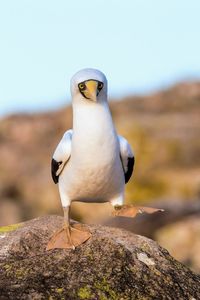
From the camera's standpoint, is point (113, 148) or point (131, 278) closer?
point (131, 278)

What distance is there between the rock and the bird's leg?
65mm

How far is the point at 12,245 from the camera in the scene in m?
7.96

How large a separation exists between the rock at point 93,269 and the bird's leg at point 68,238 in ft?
0.21

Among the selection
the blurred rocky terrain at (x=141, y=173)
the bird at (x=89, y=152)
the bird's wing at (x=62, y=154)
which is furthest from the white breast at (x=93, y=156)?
the blurred rocky terrain at (x=141, y=173)

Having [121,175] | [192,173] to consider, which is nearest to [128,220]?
[192,173]

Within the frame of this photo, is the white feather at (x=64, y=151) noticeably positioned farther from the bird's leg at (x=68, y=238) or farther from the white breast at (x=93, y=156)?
the bird's leg at (x=68, y=238)

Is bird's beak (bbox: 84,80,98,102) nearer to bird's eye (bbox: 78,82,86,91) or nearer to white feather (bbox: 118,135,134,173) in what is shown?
bird's eye (bbox: 78,82,86,91)

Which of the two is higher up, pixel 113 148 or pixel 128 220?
pixel 113 148

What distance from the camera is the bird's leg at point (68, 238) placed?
7.89 metres

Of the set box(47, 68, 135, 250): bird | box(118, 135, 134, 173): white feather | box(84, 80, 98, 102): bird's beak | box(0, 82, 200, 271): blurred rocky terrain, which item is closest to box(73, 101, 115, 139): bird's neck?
box(47, 68, 135, 250): bird

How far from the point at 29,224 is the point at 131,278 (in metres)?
1.49

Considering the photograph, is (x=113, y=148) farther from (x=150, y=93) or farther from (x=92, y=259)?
(x=150, y=93)

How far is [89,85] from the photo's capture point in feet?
27.3

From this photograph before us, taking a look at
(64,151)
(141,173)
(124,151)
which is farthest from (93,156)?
(141,173)
